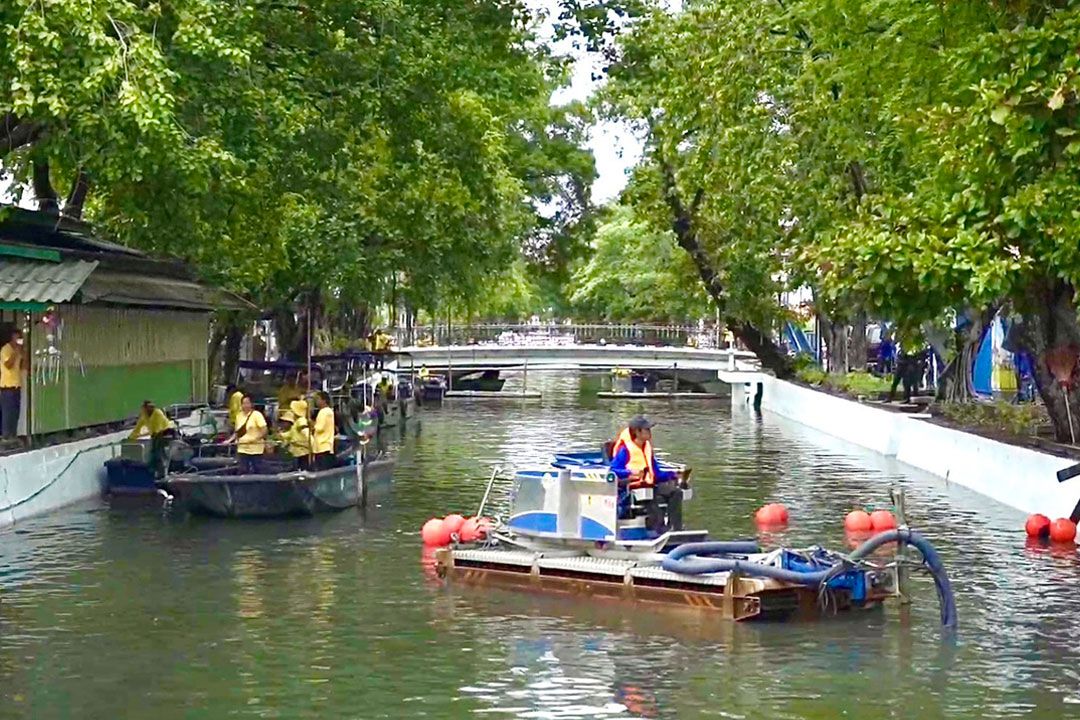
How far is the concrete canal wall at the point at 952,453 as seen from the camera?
2463 centimetres

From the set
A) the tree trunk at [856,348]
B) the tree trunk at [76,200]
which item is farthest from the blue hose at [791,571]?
the tree trunk at [856,348]

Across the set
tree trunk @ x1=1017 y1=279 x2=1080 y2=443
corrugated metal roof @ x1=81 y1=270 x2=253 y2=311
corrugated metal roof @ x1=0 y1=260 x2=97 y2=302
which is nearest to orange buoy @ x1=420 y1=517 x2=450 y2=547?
corrugated metal roof @ x1=0 y1=260 x2=97 y2=302

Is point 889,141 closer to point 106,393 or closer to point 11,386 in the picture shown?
point 106,393

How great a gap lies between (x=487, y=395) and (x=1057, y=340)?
42.7m

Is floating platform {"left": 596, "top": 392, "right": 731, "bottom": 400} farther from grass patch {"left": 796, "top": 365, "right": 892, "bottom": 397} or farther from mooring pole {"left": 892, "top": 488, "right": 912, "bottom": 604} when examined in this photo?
mooring pole {"left": 892, "top": 488, "right": 912, "bottom": 604}

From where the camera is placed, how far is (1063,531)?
22031mm

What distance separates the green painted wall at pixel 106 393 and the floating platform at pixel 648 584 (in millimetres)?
10277

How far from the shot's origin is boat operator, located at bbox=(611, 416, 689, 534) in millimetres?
18938

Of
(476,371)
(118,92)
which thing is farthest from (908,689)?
(476,371)

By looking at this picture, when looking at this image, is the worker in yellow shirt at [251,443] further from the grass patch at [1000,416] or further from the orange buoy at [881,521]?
the grass patch at [1000,416]

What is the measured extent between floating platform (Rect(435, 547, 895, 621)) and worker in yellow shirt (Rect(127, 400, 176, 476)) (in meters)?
9.44

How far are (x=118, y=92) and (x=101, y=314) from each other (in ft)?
32.3

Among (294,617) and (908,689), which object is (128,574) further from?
(908,689)

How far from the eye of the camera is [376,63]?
27.0 meters
